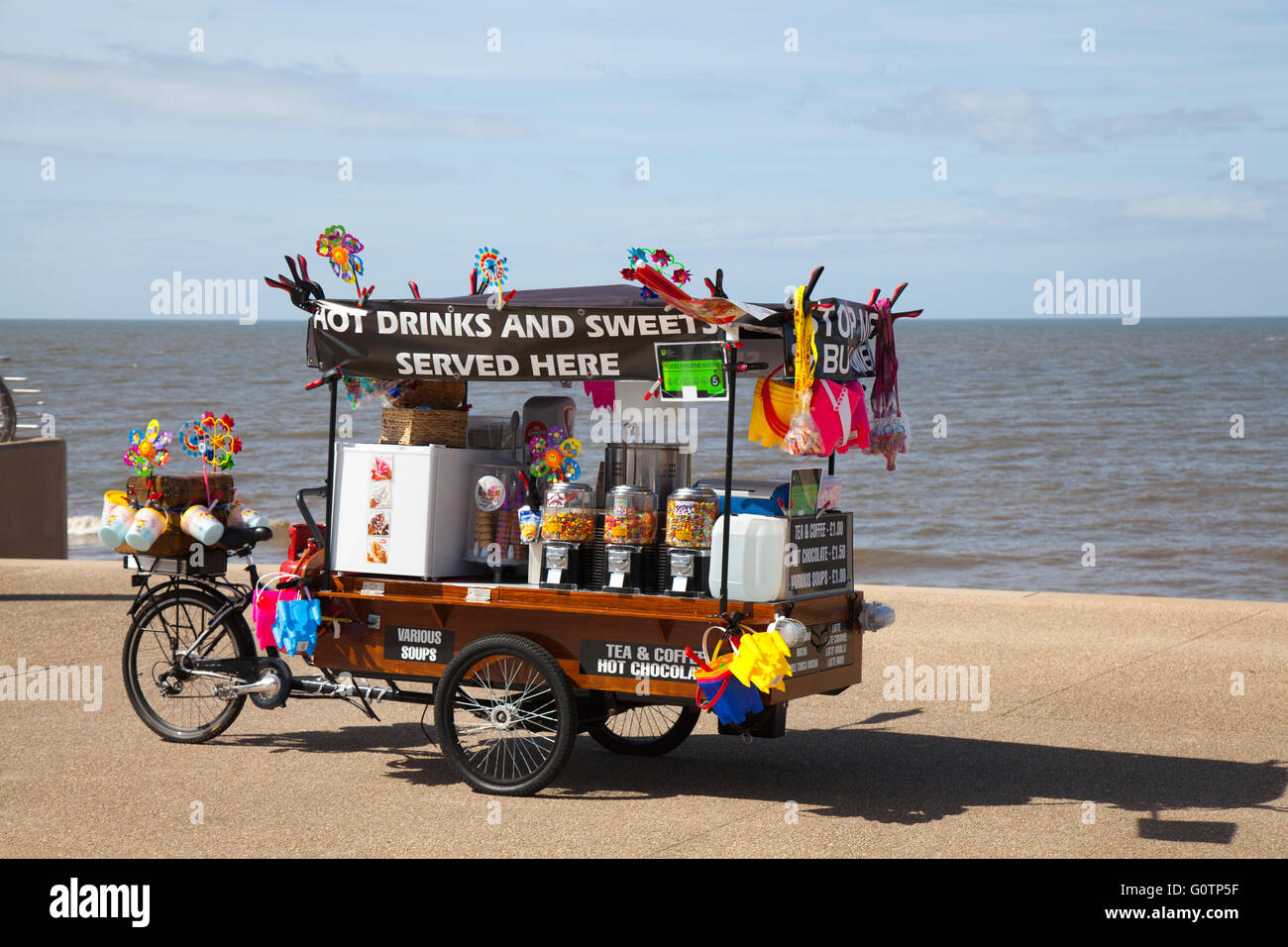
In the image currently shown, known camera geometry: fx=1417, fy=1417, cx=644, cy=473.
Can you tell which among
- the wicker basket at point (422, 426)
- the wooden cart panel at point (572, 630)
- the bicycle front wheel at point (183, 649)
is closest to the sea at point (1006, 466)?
the wicker basket at point (422, 426)

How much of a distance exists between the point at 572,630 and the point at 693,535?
725 millimetres

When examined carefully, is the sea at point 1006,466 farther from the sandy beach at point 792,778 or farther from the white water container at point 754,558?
the sandy beach at point 792,778

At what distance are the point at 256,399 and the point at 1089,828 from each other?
4093cm

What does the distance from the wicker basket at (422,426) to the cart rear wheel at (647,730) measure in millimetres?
1677

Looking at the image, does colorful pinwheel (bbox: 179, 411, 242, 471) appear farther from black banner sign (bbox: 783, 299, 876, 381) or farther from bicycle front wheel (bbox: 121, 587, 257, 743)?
black banner sign (bbox: 783, 299, 876, 381)

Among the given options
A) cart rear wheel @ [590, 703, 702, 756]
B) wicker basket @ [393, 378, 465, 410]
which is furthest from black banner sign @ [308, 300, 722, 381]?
cart rear wheel @ [590, 703, 702, 756]

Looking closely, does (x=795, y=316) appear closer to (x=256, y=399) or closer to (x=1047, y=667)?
(x=1047, y=667)

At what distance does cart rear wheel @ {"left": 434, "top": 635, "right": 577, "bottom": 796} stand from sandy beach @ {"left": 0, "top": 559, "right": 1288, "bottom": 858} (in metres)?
0.15

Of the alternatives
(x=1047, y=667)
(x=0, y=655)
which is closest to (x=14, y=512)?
(x=0, y=655)

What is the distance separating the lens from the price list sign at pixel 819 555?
20.6 ft

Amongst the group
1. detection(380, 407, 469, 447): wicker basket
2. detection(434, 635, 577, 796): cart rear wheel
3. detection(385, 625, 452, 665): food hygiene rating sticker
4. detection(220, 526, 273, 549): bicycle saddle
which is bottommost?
detection(434, 635, 577, 796): cart rear wheel

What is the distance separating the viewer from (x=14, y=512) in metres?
16.5

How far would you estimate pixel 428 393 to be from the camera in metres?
7.04

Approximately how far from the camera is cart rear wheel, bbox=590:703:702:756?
24.6 feet
